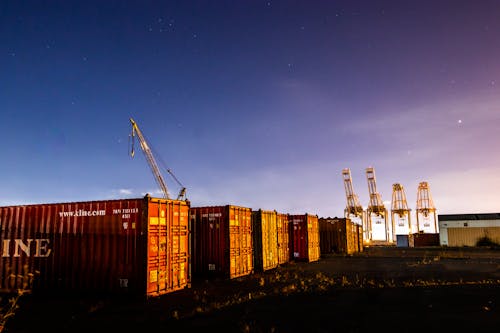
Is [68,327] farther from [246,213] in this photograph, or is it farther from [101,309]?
[246,213]

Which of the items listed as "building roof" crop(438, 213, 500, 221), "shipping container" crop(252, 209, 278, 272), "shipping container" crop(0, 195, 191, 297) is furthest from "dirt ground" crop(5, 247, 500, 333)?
"building roof" crop(438, 213, 500, 221)

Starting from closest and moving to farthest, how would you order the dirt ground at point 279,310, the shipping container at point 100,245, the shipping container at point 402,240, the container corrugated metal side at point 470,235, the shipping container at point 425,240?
the dirt ground at point 279,310
the shipping container at point 100,245
the container corrugated metal side at point 470,235
the shipping container at point 425,240
the shipping container at point 402,240

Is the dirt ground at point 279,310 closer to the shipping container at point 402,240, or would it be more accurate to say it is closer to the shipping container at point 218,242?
the shipping container at point 218,242

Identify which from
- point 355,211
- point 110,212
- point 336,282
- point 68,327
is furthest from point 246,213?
point 355,211

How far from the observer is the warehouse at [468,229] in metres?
58.1

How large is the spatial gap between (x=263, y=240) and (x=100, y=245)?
9.96 metres

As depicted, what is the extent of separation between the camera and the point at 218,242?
17.6 m

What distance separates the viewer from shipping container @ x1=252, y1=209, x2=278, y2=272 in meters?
20.9

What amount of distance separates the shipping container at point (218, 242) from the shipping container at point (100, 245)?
2766 millimetres

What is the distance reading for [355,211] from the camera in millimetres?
99562

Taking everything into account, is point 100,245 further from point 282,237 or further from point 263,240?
point 282,237

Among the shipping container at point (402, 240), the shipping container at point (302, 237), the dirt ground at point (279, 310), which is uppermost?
Result: the shipping container at point (302, 237)

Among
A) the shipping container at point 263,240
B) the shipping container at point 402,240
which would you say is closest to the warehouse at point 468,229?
the shipping container at point 402,240

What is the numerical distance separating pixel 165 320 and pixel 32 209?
830 cm
